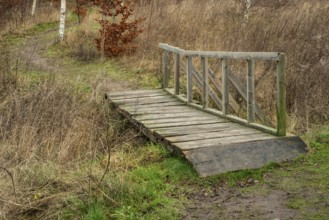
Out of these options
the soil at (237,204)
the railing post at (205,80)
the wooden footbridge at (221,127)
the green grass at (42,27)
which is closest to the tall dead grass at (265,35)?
the wooden footbridge at (221,127)

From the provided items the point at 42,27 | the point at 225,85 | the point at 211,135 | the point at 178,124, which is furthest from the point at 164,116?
the point at 42,27

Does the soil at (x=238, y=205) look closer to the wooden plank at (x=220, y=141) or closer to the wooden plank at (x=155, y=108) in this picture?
the wooden plank at (x=220, y=141)

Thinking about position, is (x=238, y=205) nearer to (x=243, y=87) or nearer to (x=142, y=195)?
(x=142, y=195)

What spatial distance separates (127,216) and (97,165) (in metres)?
1.47

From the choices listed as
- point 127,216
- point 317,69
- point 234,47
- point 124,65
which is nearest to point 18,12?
point 124,65

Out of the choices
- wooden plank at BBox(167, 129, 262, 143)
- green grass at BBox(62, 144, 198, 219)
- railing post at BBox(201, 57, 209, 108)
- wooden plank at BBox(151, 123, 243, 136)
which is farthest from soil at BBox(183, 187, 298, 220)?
railing post at BBox(201, 57, 209, 108)

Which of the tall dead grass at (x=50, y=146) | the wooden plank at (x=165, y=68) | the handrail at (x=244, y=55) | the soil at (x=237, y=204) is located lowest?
the soil at (x=237, y=204)

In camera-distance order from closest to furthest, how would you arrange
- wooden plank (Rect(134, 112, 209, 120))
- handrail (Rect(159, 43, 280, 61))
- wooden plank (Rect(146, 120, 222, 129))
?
1. handrail (Rect(159, 43, 280, 61))
2. wooden plank (Rect(146, 120, 222, 129))
3. wooden plank (Rect(134, 112, 209, 120))

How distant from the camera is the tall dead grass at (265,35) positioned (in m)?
8.23

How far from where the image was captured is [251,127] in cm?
641

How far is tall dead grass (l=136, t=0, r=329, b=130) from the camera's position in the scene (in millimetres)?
8227

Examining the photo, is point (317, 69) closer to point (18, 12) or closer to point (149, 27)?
point (149, 27)

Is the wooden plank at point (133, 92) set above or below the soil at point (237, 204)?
above

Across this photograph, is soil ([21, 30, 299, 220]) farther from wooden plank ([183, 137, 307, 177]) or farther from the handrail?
the handrail
